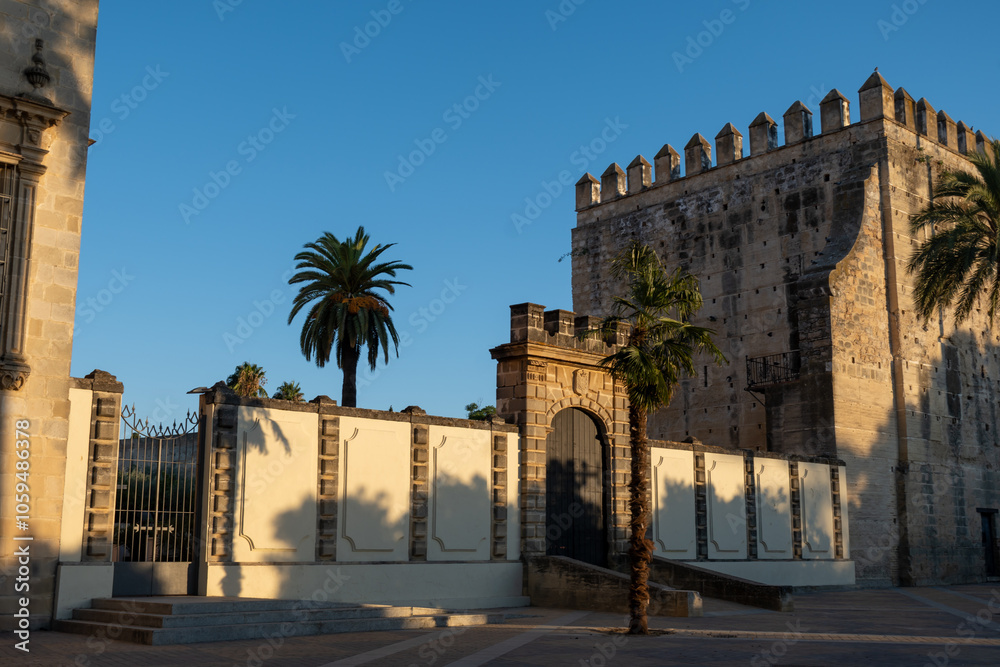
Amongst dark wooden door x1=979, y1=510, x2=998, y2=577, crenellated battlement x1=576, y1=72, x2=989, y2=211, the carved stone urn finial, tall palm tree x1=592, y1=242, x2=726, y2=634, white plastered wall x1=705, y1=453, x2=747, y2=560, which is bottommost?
dark wooden door x1=979, y1=510, x2=998, y2=577

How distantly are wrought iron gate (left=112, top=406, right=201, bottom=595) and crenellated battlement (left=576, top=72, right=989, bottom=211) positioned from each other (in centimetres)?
2683

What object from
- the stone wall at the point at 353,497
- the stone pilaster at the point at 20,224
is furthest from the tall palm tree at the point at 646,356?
the stone pilaster at the point at 20,224

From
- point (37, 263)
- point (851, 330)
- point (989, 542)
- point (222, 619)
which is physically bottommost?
point (989, 542)

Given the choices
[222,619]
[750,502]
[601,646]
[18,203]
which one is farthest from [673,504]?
[18,203]

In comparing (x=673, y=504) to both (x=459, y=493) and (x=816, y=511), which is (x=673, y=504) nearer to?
(x=816, y=511)

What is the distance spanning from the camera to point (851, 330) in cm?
3250

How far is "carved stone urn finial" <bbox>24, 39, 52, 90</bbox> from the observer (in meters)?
15.0

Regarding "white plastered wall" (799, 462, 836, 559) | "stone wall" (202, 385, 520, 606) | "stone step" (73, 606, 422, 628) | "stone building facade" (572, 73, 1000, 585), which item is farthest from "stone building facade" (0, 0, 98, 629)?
"stone building facade" (572, 73, 1000, 585)

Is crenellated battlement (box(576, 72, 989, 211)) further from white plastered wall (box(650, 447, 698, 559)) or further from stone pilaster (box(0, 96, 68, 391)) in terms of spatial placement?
stone pilaster (box(0, 96, 68, 391))

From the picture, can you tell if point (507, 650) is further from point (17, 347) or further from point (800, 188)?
point (800, 188)

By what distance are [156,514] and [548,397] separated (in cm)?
960

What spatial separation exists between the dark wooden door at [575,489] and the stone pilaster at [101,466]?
10.6 metres

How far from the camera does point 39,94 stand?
49.8 ft

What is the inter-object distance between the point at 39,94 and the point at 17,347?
163 inches
